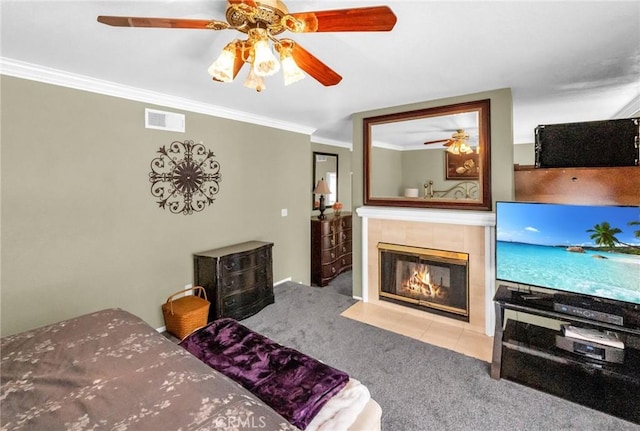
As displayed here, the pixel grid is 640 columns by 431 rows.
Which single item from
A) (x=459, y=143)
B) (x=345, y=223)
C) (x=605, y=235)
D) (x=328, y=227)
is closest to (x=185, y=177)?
(x=328, y=227)

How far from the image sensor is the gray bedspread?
3.45 ft

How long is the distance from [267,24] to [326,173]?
428cm

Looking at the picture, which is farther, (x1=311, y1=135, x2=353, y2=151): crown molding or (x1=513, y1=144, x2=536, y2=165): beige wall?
(x1=513, y1=144, x2=536, y2=165): beige wall

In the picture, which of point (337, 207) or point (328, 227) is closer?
point (328, 227)

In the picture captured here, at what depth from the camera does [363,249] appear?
12.5 feet

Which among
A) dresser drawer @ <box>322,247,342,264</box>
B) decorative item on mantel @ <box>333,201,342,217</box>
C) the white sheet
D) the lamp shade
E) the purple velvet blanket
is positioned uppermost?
the lamp shade

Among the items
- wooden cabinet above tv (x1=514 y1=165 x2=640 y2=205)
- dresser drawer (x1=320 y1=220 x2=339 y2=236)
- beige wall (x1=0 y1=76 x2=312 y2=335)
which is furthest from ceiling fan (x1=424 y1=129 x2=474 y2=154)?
beige wall (x1=0 y1=76 x2=312 y2=335)

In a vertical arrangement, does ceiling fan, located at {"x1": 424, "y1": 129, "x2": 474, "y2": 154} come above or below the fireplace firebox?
above

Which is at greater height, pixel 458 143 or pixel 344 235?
pixel 458 143

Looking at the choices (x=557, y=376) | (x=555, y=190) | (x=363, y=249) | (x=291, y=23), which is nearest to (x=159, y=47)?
(x=291, y=23)

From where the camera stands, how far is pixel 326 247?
4828 mm

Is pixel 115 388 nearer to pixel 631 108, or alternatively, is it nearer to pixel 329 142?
pixel 329 142

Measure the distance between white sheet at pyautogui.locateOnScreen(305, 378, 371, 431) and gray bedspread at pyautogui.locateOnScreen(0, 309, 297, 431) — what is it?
250 mm

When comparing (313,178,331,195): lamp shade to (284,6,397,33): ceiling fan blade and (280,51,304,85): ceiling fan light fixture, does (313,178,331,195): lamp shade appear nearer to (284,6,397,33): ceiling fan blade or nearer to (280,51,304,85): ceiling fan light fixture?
(280,51,304,85): ceiling fan light fixture
